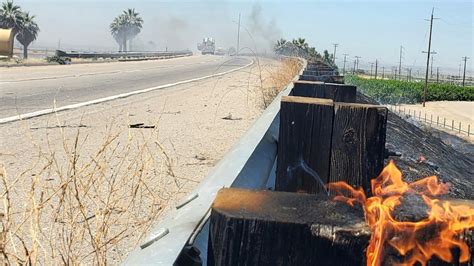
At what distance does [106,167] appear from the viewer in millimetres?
3797

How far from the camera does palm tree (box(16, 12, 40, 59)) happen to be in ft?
298

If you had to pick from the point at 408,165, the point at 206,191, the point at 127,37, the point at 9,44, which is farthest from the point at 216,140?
the point at 127,37

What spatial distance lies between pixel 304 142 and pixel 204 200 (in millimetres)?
808

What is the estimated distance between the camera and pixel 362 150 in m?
2.28

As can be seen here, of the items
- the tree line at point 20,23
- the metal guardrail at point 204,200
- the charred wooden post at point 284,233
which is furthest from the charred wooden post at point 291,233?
the tree line at point 20,23

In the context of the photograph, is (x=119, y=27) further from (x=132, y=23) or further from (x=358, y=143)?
(x=358, y=143)

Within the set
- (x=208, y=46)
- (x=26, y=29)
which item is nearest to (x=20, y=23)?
(x=26, y=29)

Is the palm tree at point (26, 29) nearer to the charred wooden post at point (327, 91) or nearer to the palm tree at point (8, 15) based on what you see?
the palm tree at point (8, 15)

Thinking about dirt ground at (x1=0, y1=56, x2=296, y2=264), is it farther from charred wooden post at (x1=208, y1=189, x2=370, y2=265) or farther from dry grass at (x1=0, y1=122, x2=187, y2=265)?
charred wooden post at (x1=208, y1=189, x2=370, y2=265)

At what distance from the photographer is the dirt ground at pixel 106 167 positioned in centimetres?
273

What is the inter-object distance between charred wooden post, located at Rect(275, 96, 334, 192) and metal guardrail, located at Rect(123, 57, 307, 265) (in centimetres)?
10

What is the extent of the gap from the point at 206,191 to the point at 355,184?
0.81 m

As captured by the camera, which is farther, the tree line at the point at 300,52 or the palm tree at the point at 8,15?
the palm tree at the point at 8,15

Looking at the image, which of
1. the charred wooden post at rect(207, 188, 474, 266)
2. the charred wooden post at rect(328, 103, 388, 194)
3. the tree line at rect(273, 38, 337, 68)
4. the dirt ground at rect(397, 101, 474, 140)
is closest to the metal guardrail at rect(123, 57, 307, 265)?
the charred wooden post at rect(207, 188, 474, 266)
